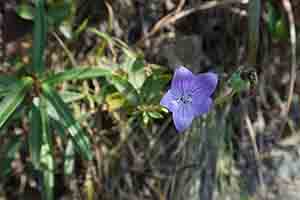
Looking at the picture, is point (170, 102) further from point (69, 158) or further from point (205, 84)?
point (69, 158)

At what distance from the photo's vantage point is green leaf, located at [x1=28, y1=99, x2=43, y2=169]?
1912 millimetres

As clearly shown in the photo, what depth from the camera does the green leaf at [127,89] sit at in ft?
6.53

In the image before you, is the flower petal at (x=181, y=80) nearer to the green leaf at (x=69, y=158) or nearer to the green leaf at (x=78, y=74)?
the green leaf at (x=78, y=74)

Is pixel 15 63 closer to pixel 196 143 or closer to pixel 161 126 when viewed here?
pixel 161 126

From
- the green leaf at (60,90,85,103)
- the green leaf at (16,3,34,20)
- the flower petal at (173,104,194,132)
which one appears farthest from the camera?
the green leaf at (16,3,34,20)

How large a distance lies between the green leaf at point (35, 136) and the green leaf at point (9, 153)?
31cm

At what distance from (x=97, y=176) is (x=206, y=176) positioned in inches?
22.1

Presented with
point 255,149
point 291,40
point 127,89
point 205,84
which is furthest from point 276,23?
point 127,89

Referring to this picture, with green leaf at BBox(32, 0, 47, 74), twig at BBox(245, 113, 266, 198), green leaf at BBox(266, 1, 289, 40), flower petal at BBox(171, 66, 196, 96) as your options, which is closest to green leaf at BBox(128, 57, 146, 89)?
flower petal at BBox(171, 66, 196, 96)

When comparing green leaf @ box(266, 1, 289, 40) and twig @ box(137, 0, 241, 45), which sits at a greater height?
twig @ box(137, 0, 241, 45)

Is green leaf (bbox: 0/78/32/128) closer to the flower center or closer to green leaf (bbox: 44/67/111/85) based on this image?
green leaf (bbox: 44/67/111/85)

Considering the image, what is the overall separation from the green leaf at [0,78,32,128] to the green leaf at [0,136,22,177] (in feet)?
1.27

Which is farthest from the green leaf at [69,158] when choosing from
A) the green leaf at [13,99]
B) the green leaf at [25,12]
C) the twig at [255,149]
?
the twig at [255,149]

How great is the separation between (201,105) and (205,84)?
0.28ft
